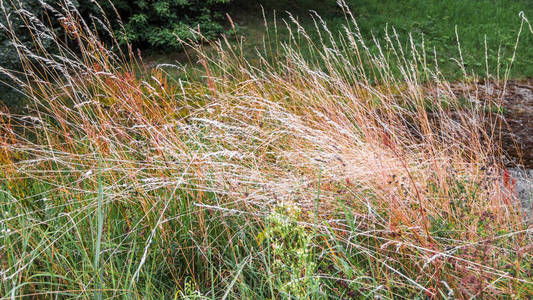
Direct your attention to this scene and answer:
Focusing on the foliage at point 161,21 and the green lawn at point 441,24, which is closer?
the foliage at point 161,21

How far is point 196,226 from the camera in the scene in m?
2.23

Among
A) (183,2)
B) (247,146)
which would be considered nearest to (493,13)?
(183,2)

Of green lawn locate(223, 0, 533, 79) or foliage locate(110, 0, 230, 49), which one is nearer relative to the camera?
foliage locate(110, 0, 230, 49)

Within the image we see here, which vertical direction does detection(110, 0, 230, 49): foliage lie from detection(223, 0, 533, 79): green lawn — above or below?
above

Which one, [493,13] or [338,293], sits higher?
[338,293]

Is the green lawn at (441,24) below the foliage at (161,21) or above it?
below

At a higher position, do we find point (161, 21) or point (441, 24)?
point (161, 21)

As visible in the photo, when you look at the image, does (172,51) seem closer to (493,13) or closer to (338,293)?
(338,293)

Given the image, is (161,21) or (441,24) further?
(441,24)

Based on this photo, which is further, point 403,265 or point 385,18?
point 385,18

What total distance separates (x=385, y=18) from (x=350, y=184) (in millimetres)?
8899

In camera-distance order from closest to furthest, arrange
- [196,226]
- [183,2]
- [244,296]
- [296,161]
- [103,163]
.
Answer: [244,296]
[196,226]
[103,163]
[296,161]
[183,2]

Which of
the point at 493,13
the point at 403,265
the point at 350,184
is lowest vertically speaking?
the point at 493,13

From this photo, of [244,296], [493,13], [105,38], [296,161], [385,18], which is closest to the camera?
[244,296]
